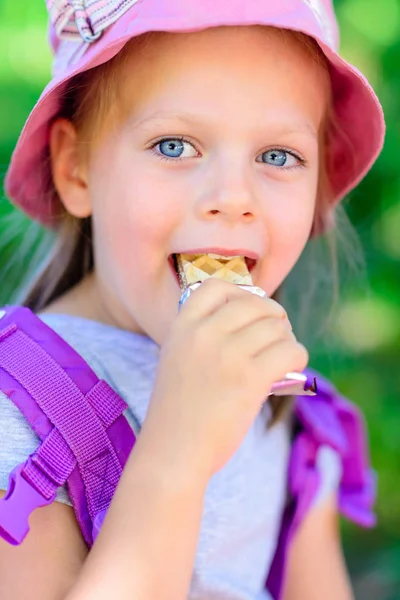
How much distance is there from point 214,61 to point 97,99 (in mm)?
212

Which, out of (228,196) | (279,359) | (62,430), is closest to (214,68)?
(228,196)

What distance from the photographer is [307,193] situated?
142 centimetres

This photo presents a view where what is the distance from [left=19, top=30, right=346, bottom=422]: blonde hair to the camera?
141cm

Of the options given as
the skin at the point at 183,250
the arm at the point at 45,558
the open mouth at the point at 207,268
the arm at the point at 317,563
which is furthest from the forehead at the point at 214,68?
the arm at the point at 317,563

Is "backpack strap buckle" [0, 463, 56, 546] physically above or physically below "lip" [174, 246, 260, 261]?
below

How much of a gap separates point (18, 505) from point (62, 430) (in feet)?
0.41

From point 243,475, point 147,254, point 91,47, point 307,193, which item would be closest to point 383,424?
point 243,475

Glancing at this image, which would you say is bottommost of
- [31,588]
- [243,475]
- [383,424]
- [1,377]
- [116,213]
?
[383,424]

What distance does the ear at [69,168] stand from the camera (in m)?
1.46

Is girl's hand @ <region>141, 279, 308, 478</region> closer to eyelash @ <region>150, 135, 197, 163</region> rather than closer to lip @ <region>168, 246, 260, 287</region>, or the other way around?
lip @ <region>168, 246, 260, 287</region>

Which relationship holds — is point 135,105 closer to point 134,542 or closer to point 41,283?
point 41,283

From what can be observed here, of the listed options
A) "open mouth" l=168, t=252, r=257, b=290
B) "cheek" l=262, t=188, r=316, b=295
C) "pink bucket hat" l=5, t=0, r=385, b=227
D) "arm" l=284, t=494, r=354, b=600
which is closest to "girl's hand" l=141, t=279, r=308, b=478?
"open mouth" l=168, t=252, r=257, b=290

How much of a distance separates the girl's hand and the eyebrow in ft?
0.92

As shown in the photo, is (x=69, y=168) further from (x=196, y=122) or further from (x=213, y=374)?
(x=213, y=374)
